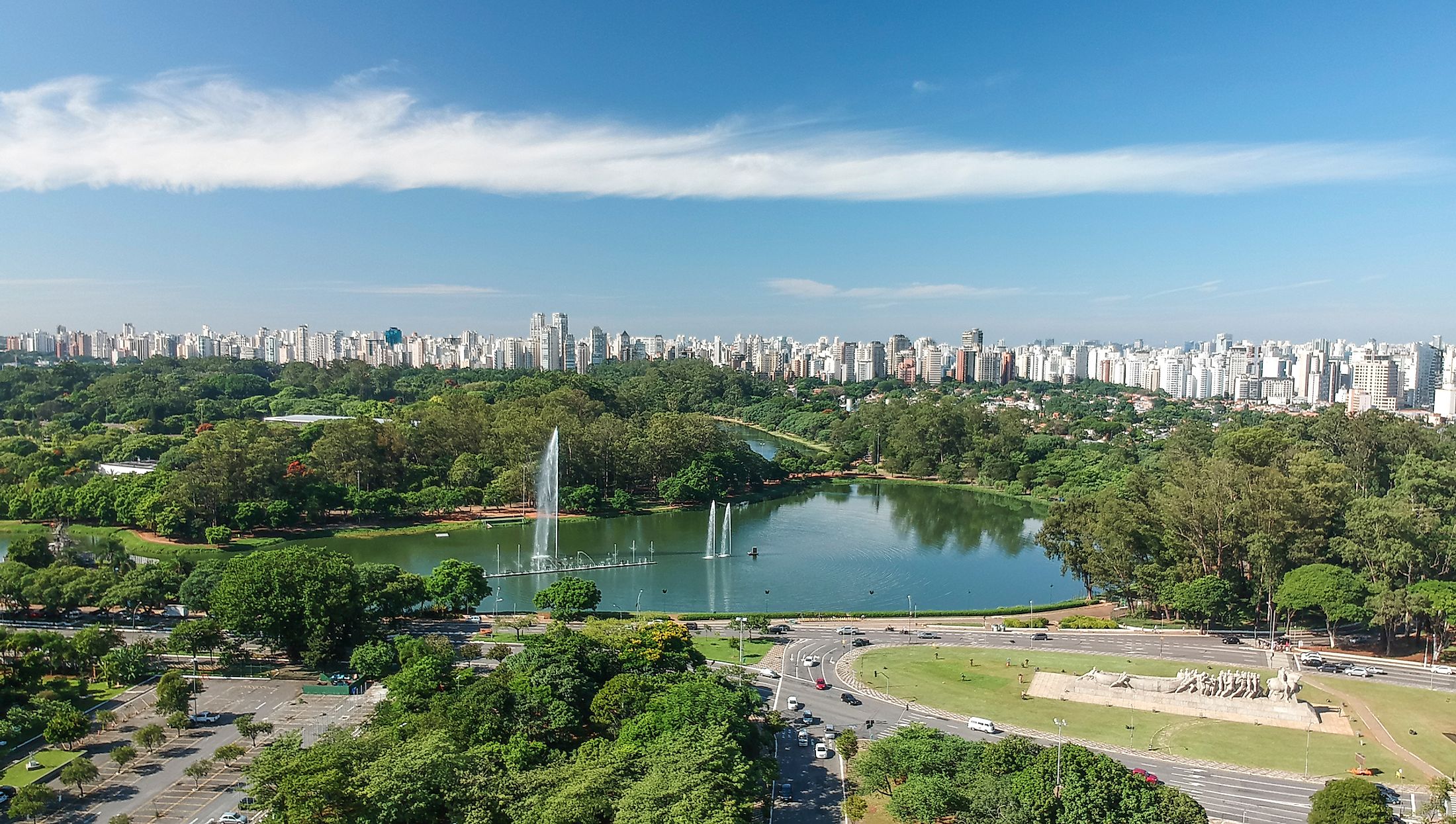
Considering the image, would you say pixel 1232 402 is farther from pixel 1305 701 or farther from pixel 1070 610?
pixel 1305 701

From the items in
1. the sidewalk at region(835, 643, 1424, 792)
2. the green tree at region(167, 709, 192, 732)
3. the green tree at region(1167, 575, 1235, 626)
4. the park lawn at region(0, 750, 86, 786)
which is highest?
the green tree at region(1167, 575, 1235, 626)

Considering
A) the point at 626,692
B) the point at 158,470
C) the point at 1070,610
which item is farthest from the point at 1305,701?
the point at 158,470

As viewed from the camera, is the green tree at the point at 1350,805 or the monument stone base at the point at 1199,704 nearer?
the green tree at the point at 1350,805

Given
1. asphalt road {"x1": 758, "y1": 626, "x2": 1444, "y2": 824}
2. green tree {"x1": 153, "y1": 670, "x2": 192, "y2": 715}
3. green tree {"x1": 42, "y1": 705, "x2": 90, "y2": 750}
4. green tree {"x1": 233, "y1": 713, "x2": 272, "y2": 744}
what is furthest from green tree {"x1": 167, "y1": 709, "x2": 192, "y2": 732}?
asphalt road {"x1": 758, "y1": 626, "x2": 1444, "y2": 824}

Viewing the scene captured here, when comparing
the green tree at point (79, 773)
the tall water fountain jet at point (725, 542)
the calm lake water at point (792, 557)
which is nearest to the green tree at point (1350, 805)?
the calm lake water at point (792, 557)

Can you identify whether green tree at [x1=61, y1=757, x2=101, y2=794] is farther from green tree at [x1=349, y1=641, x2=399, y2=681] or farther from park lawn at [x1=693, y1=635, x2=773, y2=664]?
park lawn at [x1=693, y1=635, x2=773, y2=664]

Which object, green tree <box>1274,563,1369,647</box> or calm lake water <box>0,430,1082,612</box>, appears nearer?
green tree <box>1274,563,1369,647</box>

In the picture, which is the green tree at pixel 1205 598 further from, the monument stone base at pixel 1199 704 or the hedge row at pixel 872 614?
the monument stone base at pixel 1199 704

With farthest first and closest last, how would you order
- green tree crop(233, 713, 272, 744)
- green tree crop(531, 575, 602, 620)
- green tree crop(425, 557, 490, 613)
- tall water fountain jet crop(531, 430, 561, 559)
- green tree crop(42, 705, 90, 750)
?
tall water fountain jet crop(531, 430, 561, 559) → green tree crop(425, 557, 490, 613) → green tree crop(531, 575, 602, 620) → green tree crop(233, 713, 272, 744) → green tree crop(42, 705, 90, 750)

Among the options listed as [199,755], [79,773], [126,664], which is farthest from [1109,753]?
[126,664]
